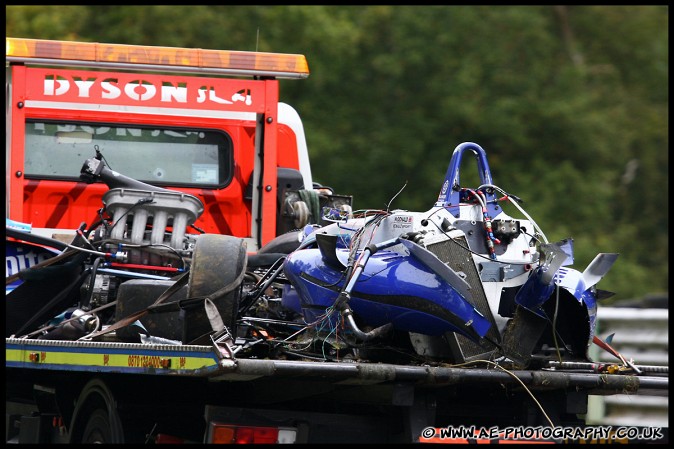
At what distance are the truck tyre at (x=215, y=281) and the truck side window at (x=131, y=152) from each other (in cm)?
320

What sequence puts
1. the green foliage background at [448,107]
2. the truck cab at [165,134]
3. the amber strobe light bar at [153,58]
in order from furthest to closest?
the green foliage background at [448,107] → the truck cab at [165,134] → the amber strobe light bar at [153,58]

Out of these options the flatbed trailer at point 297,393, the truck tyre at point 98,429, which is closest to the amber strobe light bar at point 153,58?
the flatbed trailer at point 297,393

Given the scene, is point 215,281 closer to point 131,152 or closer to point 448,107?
point 131,152

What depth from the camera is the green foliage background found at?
934 inches

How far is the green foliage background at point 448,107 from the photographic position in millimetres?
23719

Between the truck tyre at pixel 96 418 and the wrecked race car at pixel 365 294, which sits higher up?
the wrecked race car at pixel 365 294

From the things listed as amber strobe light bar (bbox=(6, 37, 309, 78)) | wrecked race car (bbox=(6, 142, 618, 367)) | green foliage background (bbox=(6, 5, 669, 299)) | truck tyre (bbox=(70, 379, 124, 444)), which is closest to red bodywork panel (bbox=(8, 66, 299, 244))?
amber strobe light bar (bbox=(6, 37, 309, 78))

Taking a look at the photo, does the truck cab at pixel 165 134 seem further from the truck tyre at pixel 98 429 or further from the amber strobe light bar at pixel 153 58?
the truck tyre at pixel 98 429

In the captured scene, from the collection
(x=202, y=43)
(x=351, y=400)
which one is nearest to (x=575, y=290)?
(x=351, y=400)

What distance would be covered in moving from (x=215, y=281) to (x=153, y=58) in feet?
11.3

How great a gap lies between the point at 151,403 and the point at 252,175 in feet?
11.1

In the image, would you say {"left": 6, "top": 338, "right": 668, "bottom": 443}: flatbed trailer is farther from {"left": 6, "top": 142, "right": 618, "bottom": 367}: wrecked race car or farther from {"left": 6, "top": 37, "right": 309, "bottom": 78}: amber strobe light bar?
{"left": 6, "top": 37, "right": 309, "bottom": 78}: amber strobe light bar

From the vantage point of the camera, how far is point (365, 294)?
22.7 feet

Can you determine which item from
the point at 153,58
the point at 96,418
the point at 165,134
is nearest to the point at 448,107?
the point at 165,134
